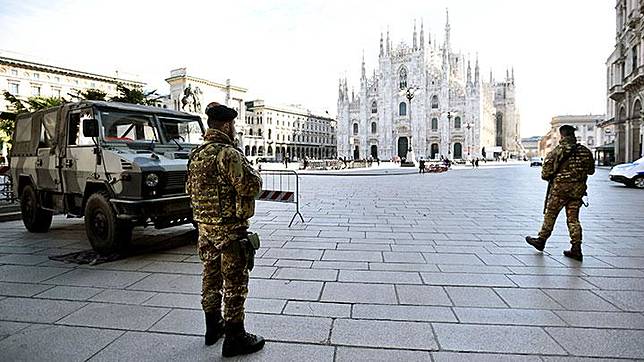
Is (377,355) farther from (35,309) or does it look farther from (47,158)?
(47,158)

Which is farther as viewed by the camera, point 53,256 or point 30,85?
point 30,85

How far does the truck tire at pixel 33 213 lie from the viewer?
734 centimetres

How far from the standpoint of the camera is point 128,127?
6379 millimetres

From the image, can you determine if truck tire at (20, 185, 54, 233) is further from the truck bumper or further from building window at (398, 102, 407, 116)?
building window at (398, 102, 407, 116)

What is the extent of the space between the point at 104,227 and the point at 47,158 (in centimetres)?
230

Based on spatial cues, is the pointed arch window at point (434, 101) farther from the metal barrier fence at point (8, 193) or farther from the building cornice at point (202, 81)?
the metal barrier fence at point (8, 193)

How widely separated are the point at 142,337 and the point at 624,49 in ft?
148

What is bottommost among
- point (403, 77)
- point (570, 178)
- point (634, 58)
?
point (570, 178)

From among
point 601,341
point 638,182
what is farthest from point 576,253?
point 638,182

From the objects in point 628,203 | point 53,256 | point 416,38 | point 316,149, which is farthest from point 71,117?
point 316,149

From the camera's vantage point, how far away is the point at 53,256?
5.74 m

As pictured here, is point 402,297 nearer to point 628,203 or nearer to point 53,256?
point 53,256

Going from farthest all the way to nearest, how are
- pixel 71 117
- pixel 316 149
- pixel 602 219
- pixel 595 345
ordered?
pixel 316 149 < pixel 602 219 < pixel 71 117 < pixel 595 345

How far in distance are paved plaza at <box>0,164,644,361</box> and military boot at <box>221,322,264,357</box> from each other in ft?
0.34
